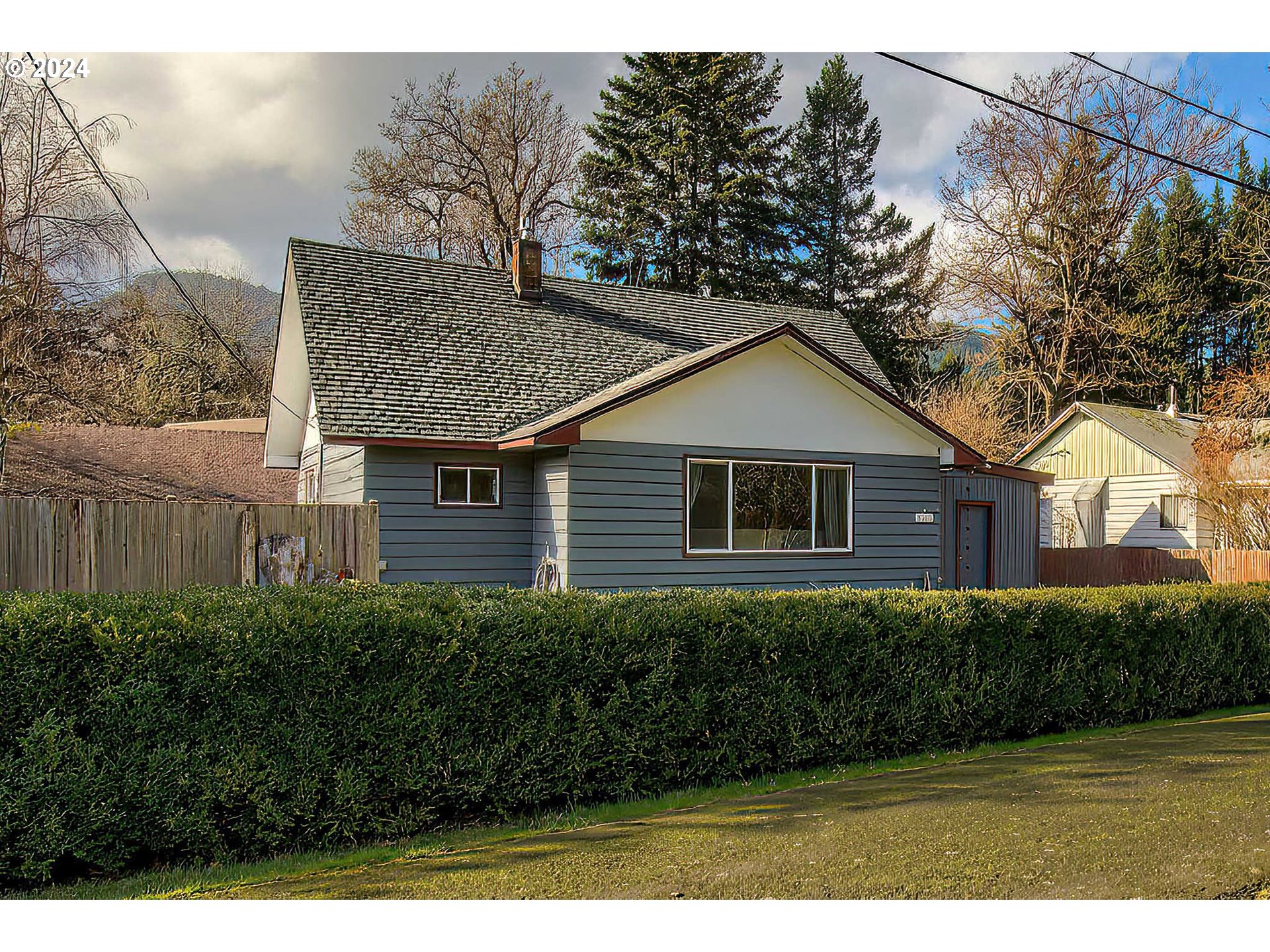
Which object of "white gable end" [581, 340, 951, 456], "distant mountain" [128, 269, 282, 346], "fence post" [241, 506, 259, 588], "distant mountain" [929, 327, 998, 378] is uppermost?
"distant mountain" [128, 269, 282, 346]

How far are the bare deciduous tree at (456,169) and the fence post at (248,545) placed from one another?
2322 cm

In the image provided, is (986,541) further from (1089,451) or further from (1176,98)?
(1089,451)

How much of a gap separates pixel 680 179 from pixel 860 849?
3217 centimetres

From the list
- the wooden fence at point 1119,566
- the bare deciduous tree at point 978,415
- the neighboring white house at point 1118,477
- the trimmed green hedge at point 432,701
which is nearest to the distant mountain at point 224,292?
the bare deciduous tree at point 978,415

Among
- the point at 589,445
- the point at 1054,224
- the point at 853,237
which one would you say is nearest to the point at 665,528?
the point at 589,445

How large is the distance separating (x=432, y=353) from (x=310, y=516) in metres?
4.30

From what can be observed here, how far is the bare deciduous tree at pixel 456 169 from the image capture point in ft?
107

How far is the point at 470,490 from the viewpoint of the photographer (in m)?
13.6

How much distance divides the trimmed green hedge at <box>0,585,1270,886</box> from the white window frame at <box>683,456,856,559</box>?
5.59 m

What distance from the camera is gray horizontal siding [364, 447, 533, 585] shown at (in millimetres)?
12914

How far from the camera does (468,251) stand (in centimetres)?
3275

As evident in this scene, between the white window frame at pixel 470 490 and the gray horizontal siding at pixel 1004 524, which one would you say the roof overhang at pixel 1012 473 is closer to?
the gray horizontal siding at pixel 1004 524

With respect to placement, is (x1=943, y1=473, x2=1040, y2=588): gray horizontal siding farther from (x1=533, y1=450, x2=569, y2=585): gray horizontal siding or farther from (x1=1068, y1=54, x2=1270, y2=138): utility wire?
(x1=533, y1=450, x2=569, y2=585): gray horizontal siding

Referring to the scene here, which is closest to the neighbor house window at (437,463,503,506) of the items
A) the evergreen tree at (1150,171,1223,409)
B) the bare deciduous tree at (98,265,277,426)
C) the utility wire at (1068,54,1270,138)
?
the utility wire at (1068,54,1270,138)
